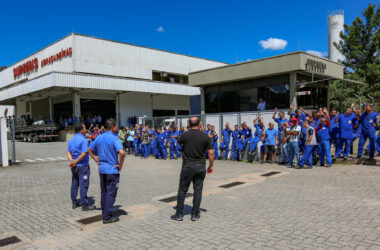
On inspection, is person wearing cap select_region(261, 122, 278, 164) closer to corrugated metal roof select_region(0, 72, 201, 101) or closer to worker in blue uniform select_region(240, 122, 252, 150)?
worker in blue uniform select_region(240, 122, 252, 150)

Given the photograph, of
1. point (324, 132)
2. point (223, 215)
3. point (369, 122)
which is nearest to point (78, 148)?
point (223, 215)

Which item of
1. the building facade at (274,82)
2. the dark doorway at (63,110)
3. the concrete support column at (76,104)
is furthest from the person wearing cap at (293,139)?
the dark doorway at (63,110)

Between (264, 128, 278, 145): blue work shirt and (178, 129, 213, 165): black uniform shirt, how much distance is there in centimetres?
693

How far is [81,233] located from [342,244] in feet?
12.7

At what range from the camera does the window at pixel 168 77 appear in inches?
1302

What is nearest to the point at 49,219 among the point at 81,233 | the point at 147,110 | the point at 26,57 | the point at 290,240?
the point at 81,233

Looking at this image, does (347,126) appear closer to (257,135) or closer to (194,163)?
(257,135)

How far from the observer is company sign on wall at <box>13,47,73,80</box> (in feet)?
89.6

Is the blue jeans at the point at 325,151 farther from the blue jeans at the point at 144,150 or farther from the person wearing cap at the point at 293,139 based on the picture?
the blue jeans at the point at 144,150

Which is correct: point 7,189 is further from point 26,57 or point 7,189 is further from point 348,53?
point 26,57

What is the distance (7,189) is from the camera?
25.9 feet

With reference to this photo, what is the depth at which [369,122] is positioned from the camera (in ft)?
31.4

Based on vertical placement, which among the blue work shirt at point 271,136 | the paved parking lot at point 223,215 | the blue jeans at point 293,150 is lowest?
the paved parking lot at point 223,215

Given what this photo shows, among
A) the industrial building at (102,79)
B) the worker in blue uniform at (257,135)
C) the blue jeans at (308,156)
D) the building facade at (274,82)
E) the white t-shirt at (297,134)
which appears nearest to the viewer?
the blue jeans at (308,156)
